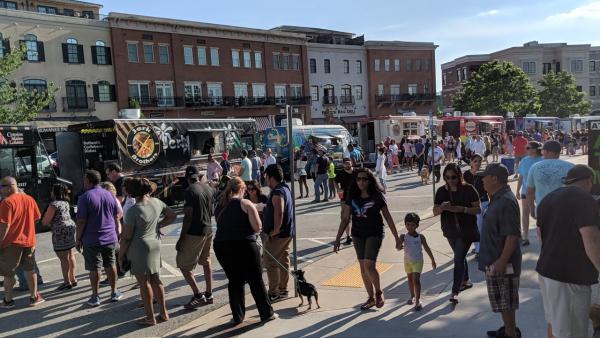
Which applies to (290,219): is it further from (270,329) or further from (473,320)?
(473,320)

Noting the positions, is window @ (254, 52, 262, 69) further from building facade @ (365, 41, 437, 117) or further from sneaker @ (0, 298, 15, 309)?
sneaker @ (0, 298, 15, 309)

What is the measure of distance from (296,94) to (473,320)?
43.0 metres

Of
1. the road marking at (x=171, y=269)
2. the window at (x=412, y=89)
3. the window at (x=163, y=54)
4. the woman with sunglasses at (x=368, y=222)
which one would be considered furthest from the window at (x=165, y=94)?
the woman with sunglasses at (x=368, y=222)

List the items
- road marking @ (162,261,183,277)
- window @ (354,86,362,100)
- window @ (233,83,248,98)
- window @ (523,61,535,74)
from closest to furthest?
road marking @ (162,261,183,277) < window @ (233,83,248,98) < window @ (354,86,362,100) < window @ (523,61,535,74)

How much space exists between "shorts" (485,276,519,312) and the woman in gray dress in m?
3.45

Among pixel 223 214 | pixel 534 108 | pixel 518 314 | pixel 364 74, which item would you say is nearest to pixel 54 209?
pixel 223 214

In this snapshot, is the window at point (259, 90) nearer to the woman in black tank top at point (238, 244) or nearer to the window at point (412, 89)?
the window at point (412, 89)

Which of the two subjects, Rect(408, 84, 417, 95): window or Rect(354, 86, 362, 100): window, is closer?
Rect(354, 86, 362, 100): window

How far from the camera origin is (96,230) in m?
6.16

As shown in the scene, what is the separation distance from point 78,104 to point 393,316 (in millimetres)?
33678

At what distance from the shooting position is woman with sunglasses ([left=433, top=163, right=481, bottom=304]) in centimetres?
548

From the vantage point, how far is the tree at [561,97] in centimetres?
5762

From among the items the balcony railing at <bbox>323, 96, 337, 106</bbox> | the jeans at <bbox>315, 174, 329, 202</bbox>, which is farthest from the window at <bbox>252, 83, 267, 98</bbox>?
the jeans at <bbox>315, 174, 329, 202</bbox>

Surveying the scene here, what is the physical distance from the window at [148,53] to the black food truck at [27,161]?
26.4 metres
